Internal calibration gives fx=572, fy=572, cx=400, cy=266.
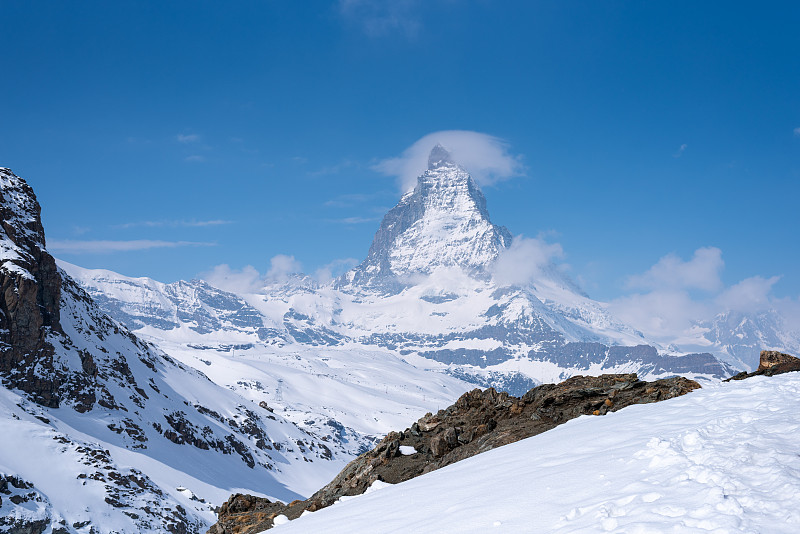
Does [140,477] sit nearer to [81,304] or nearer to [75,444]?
[75,444]

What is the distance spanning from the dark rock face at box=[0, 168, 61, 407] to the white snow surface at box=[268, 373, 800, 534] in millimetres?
115823

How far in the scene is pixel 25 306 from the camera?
369 ft

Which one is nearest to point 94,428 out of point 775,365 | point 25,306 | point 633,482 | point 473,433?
point 25,306

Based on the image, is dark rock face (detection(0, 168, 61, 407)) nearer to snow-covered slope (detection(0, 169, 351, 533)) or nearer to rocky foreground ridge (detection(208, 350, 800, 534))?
snow-covered slope (detection(0, 169, 351, 533))

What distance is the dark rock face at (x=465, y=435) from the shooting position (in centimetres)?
2142

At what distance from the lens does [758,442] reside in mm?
11828

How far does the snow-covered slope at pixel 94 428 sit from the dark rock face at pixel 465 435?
5971 cm

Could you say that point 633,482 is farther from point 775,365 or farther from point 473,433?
point 775,365

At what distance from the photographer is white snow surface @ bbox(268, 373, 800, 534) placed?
353 inches

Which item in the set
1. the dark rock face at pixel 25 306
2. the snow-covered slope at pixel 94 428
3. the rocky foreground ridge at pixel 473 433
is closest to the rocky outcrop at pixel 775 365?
the rocky foreground ridge at pixel 473 433

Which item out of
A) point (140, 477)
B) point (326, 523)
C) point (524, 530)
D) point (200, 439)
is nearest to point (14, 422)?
point (140, 477)

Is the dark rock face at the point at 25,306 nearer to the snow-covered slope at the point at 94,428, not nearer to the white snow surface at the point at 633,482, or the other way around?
the snow-covered slope at the point at 94,428

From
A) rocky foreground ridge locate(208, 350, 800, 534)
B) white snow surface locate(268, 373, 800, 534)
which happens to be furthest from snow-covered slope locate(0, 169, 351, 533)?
white snow surface locate(268, 373, 800, 534)

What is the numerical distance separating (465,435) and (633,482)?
14.0 metres
